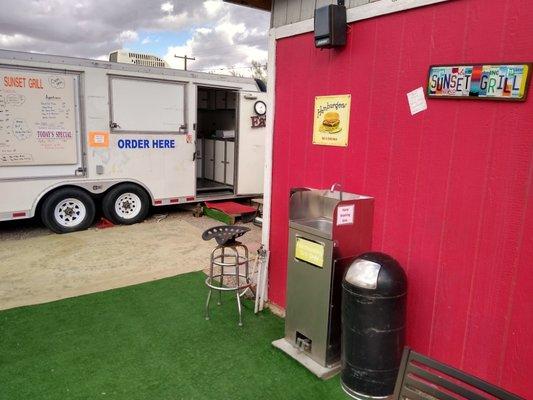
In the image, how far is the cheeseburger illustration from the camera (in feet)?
10.3

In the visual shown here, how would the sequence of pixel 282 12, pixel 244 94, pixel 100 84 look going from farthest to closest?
1. pixel 244 94
2. pixel 100 84
3. pixel 282 12

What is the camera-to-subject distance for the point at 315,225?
3.17 meters

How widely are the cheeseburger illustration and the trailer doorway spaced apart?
4.51 metres

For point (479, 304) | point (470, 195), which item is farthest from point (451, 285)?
point (470, 195)

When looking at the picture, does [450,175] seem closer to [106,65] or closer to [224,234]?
[224,234]

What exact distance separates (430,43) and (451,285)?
1.43 meters

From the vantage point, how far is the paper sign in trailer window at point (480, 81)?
2096mm

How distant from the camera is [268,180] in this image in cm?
379

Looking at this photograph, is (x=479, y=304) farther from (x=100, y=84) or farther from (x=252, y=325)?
(x=100, y=84)

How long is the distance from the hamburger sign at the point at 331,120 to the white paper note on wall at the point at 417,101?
0.52m

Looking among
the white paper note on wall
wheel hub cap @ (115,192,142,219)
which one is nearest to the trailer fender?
wheel hub cap @ (115,192,142,219)

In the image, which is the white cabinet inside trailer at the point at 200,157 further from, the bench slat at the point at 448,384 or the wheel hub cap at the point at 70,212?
the bench slat at the point at 448,384

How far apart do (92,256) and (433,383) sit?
4.62 metres

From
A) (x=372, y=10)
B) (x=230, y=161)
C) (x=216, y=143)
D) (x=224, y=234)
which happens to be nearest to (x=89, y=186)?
(x=230, y=161)
